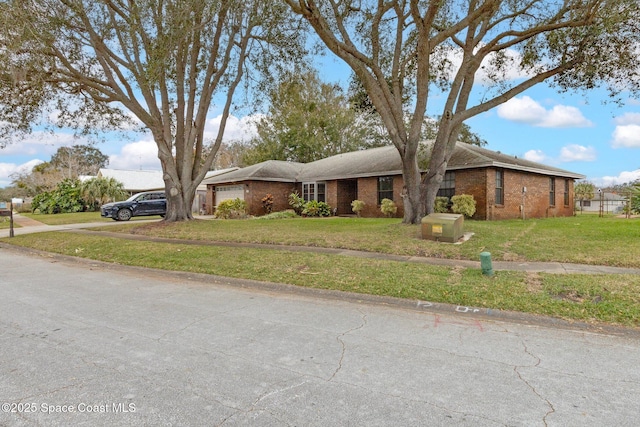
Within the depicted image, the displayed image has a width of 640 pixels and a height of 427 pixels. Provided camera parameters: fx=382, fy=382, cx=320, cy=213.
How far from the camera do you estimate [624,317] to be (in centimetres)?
492

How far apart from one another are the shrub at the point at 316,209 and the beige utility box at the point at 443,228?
12435 mm

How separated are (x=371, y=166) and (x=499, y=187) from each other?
6878mm

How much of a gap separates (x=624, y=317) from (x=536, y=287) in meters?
1.33

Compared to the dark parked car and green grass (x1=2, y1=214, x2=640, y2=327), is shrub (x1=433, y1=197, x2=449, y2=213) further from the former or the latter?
the dark parked car

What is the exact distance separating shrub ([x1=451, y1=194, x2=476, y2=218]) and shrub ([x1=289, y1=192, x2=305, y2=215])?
10163mm

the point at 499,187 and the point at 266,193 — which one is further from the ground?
the point at 266,193

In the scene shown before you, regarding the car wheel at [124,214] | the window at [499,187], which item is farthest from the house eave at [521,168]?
the car wheel at [124,214]

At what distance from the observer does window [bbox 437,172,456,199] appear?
1831 cm

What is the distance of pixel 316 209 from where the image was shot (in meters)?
23.1

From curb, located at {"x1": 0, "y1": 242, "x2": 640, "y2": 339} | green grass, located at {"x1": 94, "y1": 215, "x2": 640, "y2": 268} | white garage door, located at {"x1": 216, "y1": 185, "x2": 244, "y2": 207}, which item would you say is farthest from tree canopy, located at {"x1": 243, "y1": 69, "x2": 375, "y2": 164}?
curb, located at {"x1": 0, "y1": 242, "x2": 640, "y2": 339}

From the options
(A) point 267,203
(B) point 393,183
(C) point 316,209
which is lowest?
(C) point 316,209

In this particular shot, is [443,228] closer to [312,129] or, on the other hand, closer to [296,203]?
[296,203]

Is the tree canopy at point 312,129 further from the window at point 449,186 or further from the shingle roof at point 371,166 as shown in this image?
the window at point 449,186

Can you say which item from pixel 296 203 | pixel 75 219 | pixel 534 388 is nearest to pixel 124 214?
pixel 75 219
